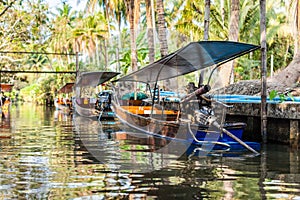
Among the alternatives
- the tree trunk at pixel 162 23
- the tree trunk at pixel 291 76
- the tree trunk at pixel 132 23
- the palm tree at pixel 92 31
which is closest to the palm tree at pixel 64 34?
the palm tree at pixel 92 31

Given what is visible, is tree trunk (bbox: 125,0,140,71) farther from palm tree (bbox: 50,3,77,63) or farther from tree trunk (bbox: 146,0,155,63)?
palm tree (bbox: 50,3,77,63)

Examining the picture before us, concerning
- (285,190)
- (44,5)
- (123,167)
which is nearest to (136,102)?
(44,5)

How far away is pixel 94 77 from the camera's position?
26875 millimetres

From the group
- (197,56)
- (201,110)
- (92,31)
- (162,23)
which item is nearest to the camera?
(197,56)

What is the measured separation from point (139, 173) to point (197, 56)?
14.9ft

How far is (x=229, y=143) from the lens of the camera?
12.5m

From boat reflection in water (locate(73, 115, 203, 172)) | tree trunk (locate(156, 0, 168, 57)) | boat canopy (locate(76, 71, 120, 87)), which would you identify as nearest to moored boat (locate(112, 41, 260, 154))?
boat reflection in water (locate(73, 115, 203, 172))

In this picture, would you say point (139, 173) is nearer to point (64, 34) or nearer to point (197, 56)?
point (197, 56)

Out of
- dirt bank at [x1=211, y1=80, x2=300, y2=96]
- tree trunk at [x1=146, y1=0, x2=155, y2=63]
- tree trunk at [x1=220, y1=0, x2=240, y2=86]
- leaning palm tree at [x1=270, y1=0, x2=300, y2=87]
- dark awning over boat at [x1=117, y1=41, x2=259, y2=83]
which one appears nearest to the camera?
dark awning over boat at [x1=117, y1=41, x2=259, y2=83]

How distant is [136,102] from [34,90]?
171 feet

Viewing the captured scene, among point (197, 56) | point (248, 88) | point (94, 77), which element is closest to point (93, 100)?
point (94, 77)

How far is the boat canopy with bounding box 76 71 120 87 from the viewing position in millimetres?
24969

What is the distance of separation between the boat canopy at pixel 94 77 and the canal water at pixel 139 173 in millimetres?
10396

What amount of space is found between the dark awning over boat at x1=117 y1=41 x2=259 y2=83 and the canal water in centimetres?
249
